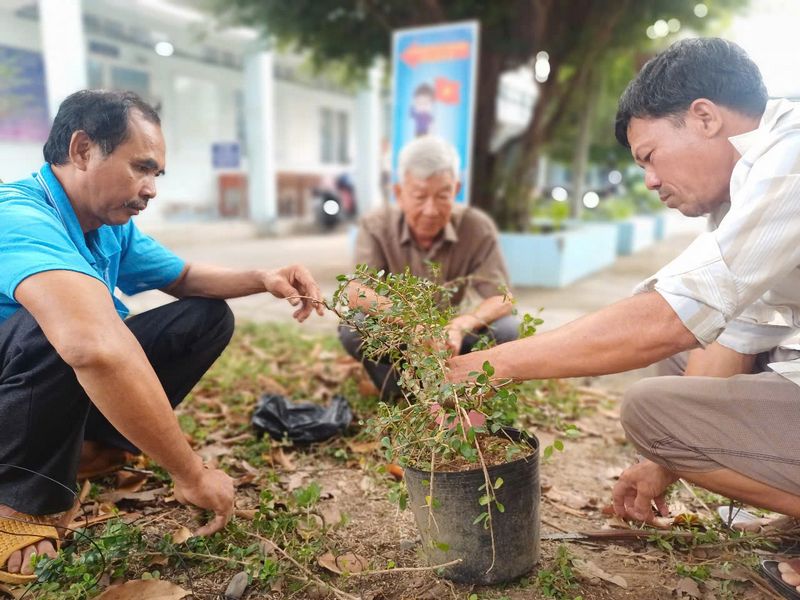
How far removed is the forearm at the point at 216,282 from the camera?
2.53 m

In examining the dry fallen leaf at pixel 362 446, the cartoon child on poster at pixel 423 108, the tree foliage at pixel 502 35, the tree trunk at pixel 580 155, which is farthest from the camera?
the tree trunk at pixel 580 155

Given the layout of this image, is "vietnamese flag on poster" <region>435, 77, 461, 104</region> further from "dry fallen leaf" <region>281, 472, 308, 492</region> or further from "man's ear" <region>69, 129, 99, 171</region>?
"man's ear" <region>69, 129, 99, 171</region>

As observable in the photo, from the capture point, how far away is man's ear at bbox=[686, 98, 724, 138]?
167 centimetres

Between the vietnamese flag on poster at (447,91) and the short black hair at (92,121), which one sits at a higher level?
the vietnamese flag on poster at (447,91)

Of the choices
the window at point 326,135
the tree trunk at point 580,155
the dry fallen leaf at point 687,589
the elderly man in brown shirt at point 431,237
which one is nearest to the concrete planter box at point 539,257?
the tree trunk at point 580,155

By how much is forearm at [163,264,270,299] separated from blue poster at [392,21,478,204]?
3.96m

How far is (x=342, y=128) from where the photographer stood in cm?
2114

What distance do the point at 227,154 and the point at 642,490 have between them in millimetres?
12775

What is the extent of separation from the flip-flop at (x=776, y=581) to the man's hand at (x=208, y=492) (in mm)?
1575

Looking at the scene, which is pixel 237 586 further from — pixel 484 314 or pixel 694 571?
pixel 484 314

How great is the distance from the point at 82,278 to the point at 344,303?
71cm

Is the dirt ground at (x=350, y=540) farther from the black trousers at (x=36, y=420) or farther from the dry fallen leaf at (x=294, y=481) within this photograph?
the black trousers at (x=36, y=420)

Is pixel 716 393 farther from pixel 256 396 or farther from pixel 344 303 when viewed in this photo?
pixel 256 396

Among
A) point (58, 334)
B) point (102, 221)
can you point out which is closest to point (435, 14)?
point (102, 221)
